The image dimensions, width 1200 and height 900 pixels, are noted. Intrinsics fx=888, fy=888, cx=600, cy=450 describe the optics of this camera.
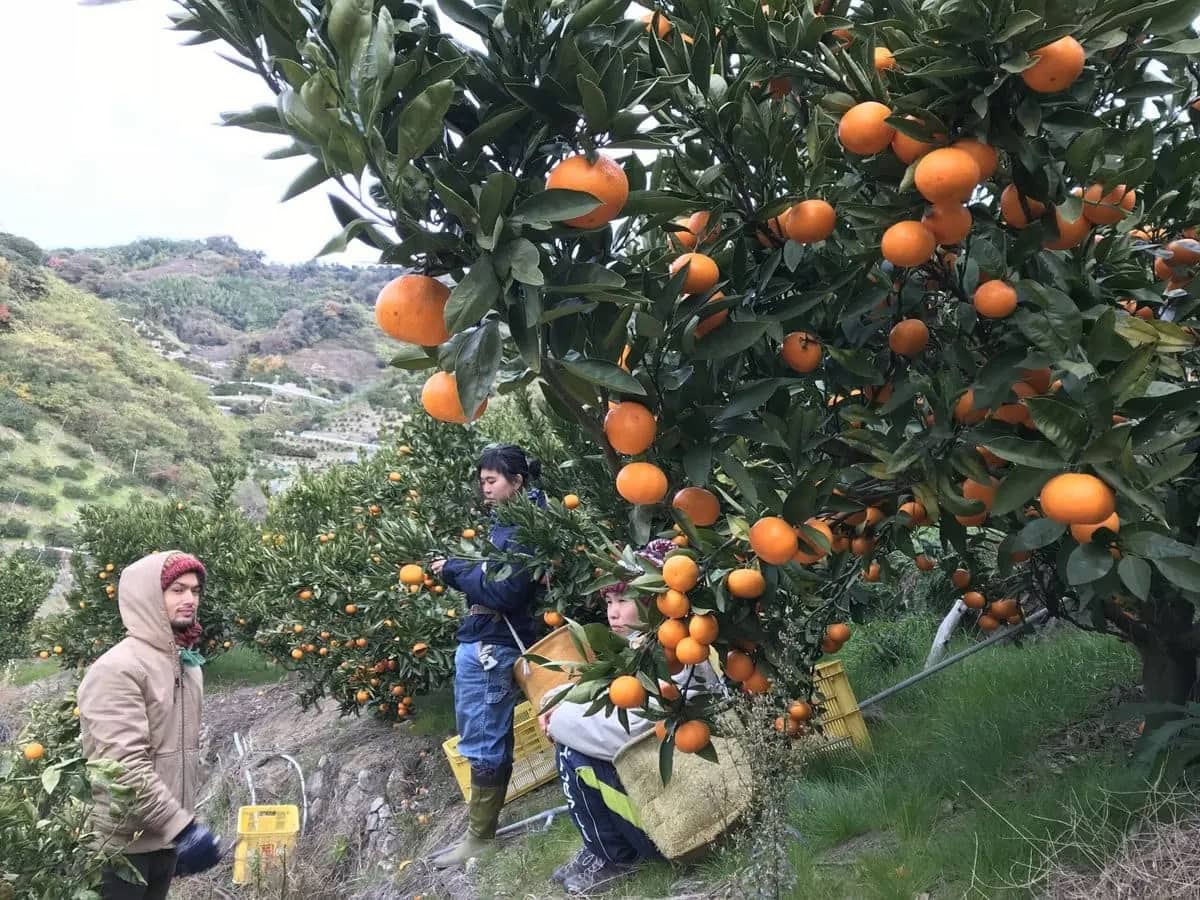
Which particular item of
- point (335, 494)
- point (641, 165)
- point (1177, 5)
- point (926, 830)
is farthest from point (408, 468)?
point (1177, 5)

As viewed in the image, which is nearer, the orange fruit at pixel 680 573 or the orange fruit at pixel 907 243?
the orange fruit at pixel 907 243

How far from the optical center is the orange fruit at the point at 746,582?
1.74 meters

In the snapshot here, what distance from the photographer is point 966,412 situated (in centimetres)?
163

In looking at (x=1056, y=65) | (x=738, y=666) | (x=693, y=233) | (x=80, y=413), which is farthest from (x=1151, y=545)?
(x=80, y=413)

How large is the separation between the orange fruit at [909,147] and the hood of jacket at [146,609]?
268 centimetres

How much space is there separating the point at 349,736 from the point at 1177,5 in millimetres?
6261

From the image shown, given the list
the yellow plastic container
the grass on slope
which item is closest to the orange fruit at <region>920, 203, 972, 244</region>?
the grass on slope

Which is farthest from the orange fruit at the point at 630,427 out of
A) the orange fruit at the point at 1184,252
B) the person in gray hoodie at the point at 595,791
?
the person in gray hoodie at the point at 595,791

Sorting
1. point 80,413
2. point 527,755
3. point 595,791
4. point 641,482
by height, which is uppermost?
point 80,413

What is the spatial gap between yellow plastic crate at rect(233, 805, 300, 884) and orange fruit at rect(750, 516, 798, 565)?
11.7 ft

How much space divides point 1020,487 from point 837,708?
Result: 2424 millimetres

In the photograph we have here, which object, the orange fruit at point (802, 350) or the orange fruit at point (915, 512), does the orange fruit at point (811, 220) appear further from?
the orange fruit at point (915, 512)

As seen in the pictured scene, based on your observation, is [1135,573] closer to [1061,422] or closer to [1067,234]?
[1061,422]

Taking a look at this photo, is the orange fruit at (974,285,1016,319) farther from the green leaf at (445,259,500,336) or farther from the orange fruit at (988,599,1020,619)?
the orange fruit at (988,599,1020,619)
